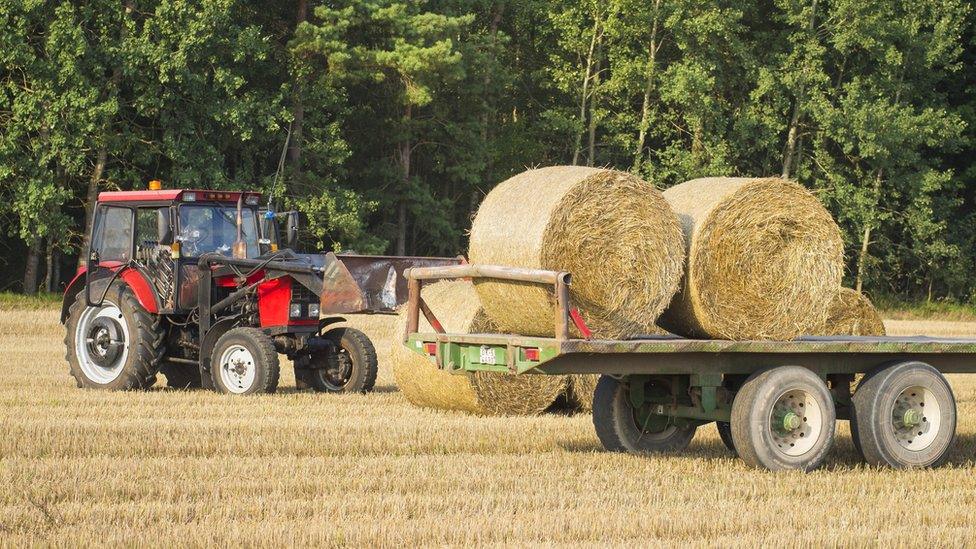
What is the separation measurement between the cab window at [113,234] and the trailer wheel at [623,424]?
655 centimetres

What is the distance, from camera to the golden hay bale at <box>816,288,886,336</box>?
1463cm

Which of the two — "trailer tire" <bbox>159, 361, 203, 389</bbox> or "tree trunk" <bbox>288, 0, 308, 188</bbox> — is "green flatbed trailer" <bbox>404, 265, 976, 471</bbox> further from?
"tree trunk" <bbox>288, 0, 308, 188</bbox>

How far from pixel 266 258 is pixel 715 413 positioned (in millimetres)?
6412

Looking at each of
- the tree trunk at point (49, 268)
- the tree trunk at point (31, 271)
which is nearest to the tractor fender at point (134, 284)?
the tree trunk at point (49, 268)

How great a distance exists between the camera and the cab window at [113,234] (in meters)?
15.2

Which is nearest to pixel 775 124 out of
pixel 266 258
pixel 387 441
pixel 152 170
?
pixel 152 170

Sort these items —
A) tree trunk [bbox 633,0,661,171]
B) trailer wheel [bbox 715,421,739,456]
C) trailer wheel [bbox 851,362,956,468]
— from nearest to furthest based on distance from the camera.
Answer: trailer wheel [bbox 851,362,956,468] < trailer wheel [bbox 715,421,739,456] < tree trunk [bbox 633,0,661,171]

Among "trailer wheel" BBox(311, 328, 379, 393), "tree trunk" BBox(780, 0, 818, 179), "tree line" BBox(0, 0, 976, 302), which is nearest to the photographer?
"trailer wheel" BBox(311, 328, 379, 393)

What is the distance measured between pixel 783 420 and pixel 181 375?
848 cm

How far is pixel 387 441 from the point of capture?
10.9 m

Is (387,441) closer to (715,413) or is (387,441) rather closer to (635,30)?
(715,413)

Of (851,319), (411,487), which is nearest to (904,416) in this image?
(411,487)

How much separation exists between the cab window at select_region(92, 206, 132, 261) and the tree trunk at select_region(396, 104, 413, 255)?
2082 cm

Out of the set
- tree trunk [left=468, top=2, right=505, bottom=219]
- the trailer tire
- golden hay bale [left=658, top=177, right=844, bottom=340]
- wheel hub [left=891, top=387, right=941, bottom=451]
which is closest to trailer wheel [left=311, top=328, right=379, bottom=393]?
the trailer tire
